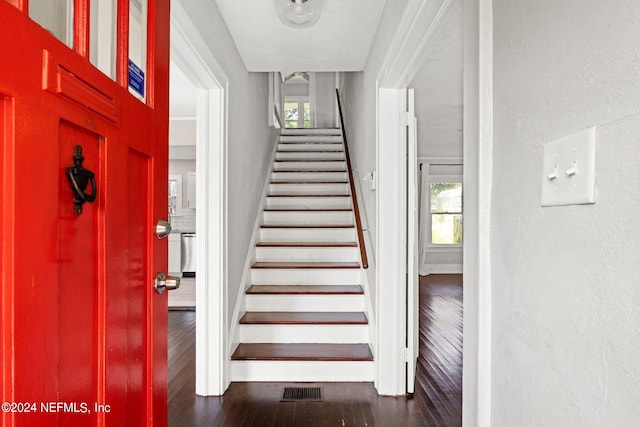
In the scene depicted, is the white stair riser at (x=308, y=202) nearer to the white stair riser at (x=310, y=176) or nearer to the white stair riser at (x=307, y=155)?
the white stair riser at (x=310, y=176)

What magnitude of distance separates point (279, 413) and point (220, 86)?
6.45ft

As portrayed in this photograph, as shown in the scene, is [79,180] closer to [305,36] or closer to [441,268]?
[305,36]

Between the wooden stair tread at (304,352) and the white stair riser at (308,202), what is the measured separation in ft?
6.10

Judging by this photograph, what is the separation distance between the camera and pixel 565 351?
64 cm

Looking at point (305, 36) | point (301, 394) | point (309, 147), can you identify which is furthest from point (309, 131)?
point (301, 394)

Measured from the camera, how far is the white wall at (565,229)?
51cm

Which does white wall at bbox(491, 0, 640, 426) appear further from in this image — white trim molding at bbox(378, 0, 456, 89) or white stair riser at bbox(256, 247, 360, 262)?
white stair riser at bbox(256, 247, 360, 262)

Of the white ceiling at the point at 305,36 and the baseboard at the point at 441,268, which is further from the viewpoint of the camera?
the baseboard at the point at 441,268

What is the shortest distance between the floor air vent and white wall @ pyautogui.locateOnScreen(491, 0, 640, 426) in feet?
5.53

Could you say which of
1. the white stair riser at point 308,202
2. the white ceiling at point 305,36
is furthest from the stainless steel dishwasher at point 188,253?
the white ceiling at point 305,36

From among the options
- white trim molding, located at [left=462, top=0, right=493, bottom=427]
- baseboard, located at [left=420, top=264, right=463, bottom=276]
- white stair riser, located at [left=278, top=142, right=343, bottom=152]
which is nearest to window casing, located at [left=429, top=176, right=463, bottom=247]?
baseboard, located at [left=420, top=264, right=463, bottom=276]

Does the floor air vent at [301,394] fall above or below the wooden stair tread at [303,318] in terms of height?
below

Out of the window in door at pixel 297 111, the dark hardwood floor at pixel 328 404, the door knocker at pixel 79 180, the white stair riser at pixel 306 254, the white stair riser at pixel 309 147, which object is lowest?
the dark hardwood floor at pixel 328 404

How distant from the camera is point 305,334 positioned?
9.25 ft
